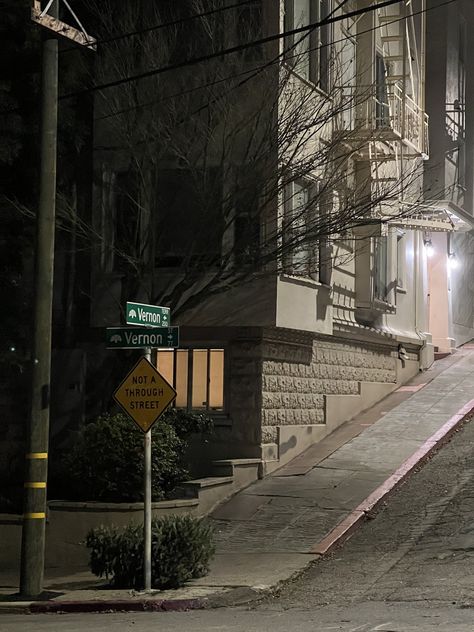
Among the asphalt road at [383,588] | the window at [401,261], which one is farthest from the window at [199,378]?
the window at [401,261]

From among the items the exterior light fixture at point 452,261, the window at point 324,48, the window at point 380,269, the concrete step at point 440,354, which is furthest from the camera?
the exterior light fixture at point 452,261

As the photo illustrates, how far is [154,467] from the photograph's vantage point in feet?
46.7

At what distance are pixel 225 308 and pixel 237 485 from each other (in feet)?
9.80

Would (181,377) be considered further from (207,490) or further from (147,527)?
(147,527)

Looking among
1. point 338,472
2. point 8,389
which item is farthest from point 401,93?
point 8,389

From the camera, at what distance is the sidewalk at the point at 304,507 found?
36.3 ft

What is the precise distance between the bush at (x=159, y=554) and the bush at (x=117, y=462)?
2.24 m

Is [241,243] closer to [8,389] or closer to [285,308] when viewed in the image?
[285,308]

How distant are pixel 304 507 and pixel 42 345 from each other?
5146mm

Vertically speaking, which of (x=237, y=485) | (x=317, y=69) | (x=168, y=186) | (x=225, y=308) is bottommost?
(x=237, y=485)

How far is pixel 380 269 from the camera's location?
22.0 metres

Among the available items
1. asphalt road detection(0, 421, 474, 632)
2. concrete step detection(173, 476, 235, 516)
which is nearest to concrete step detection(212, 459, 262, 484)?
concrete step detection(173, 476, 235, 516)

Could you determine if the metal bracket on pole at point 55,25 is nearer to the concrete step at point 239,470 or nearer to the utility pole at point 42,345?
the utility pole at point 42,345

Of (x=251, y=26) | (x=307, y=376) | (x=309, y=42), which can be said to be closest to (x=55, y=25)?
(x=251, y=26)
